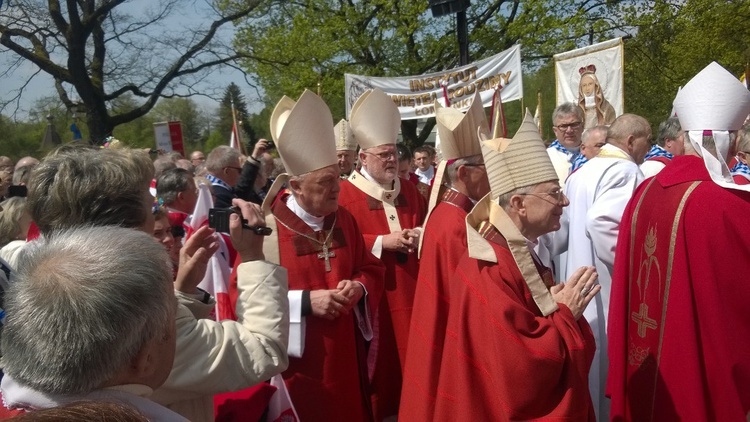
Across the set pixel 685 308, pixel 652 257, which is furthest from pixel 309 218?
pixel 685 308

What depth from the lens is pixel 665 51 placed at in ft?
77.2

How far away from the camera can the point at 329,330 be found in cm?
349

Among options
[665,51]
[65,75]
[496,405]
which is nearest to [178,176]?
[496,405]

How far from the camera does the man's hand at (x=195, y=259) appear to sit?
2406 mm

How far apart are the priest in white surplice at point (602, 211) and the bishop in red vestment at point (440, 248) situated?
110cm

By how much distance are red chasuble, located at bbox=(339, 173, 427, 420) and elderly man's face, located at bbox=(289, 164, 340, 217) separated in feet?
2.60

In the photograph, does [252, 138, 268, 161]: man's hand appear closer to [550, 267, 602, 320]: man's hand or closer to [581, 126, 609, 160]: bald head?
[550, 267, 602, 320]: man's hand

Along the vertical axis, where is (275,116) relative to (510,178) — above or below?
above

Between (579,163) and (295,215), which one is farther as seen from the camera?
(579,163)

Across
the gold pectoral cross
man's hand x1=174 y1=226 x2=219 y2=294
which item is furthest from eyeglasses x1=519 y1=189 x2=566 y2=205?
man's hand x1=174 y1=226 x2=219 y2=294

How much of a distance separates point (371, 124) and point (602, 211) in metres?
1.81

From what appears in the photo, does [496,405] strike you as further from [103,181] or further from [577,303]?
[103,181]

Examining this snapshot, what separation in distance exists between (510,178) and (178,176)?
260 cm

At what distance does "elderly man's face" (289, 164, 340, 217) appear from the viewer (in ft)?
12.2
